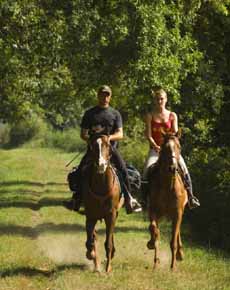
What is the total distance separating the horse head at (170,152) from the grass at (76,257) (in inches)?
76.1

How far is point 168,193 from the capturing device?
42.3ft

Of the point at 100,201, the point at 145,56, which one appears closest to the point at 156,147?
the point at 100,201

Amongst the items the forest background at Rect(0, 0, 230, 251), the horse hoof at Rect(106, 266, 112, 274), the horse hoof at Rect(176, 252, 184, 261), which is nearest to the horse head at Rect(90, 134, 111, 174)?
the horse hoof at Rect(106, 266, 112, 274)

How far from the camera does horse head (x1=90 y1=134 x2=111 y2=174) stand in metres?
11.6

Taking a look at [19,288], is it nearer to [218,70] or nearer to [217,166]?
[218,70]

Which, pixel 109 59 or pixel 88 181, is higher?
pixel 109 59

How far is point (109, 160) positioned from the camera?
A: 12398 millimetres

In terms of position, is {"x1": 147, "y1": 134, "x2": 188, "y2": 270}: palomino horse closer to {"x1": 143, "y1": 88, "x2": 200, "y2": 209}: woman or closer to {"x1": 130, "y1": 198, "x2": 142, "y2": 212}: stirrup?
{"x1": 130, "y1": 198, "x2": 142, "y2": 212}: stirrup

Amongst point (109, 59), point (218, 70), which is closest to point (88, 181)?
point (109, 59)

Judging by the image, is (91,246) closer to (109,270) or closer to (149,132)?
(109,270)

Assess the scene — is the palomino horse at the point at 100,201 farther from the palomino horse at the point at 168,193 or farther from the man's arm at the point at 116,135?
the palomino horse at the point at 168,193

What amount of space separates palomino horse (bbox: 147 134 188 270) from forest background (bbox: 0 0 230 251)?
15.7 ft

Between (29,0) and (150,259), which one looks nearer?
(150,259)

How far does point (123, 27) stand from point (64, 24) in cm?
171
